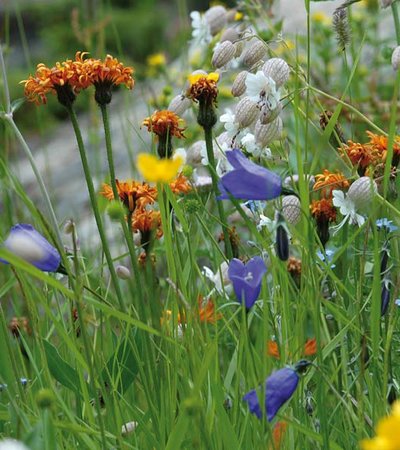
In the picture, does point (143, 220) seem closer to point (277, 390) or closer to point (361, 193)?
point (361, 193)

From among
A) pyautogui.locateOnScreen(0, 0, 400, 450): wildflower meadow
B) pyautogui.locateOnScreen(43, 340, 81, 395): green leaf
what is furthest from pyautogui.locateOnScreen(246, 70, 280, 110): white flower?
pyautogui.locateOnScreen(43, 340, 81, 395): green leaf

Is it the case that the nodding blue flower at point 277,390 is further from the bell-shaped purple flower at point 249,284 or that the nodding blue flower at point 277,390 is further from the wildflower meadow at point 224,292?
the bell-shaped purple flower at point 249,284

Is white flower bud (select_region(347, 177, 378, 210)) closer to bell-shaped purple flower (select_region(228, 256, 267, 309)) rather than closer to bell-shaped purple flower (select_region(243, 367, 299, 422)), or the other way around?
bell-shaped purple flower (select_region(228, 256, 267, 309))

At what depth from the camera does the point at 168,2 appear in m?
9.34

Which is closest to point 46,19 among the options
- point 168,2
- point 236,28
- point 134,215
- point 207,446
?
point 168,2

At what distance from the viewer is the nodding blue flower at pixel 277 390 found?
82cm

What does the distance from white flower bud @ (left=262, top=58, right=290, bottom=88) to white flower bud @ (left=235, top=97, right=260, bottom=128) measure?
1.7 inches

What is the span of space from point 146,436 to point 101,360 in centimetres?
21

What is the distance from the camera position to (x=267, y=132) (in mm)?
1180

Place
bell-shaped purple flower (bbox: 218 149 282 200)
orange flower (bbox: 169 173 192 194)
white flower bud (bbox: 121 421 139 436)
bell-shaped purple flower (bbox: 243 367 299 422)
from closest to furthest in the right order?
bell-shaped purple flower (bbox: 243 367 299 422)
bell-shaped purple flower (bbox: 218 149 282 200)
white flower bud (bbox: 121 421 139 436)
orange flower (bbox: 169 173 192 194)

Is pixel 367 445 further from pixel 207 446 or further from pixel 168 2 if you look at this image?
pixel 168 2

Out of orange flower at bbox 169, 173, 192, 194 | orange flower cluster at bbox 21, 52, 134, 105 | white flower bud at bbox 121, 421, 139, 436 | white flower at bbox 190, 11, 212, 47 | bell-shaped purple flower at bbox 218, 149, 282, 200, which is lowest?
white flower bud at bbox 121, 421, 139, 436

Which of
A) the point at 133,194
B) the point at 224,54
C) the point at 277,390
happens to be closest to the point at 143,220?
the point at 133,194

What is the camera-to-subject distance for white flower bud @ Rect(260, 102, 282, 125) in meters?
1.16
